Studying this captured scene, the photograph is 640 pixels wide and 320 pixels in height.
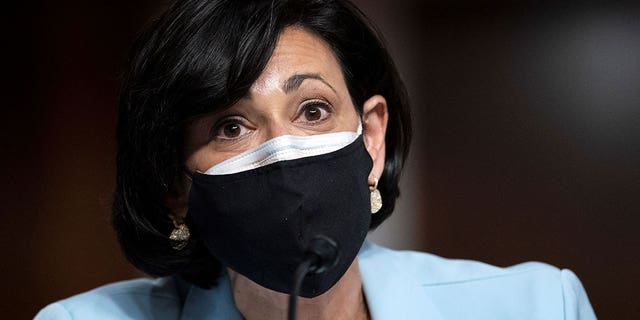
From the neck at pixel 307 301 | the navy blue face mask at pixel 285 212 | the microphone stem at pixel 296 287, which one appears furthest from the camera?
the neck at pixel 307 301

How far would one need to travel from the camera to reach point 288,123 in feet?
5.46

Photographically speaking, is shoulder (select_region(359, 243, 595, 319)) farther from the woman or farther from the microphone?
the microphone

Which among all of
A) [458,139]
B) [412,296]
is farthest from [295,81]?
[458,139]

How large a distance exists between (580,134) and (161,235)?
1.26 m

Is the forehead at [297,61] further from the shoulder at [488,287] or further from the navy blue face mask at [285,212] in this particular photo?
the shoulder at [488,287]

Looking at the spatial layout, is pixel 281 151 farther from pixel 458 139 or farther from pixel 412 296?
pixel 458 139

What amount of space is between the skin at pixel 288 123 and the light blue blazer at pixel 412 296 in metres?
0.06

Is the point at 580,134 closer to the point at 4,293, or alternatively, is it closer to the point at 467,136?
the point at 467,136

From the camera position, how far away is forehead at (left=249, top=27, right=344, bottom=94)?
1.68 meters

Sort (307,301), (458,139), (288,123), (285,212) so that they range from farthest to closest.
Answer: (458,139)
(307,301)
(288,123)
(285,212)

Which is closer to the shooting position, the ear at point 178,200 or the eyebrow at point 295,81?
the eyebrow at point 295,81

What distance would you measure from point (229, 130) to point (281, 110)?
0.32 ft

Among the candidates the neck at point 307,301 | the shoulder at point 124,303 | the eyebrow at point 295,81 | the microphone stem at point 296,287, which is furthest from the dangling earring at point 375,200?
the microphone stem at point 296,287

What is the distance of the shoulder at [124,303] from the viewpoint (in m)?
1.90
